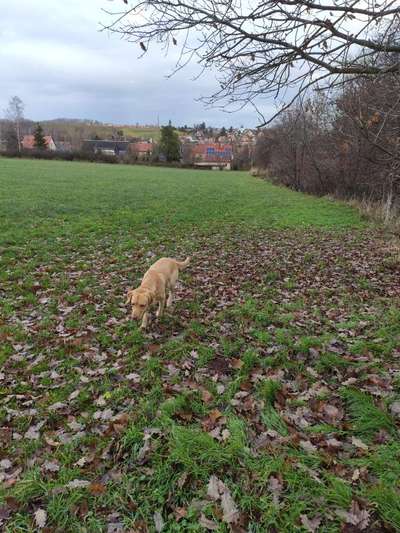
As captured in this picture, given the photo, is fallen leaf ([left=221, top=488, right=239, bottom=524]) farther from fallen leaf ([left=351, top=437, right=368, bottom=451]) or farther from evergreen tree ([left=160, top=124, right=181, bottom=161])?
evergreen tree ([left=160, top=124, right=181, bottom=161])

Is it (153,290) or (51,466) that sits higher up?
(153,290)

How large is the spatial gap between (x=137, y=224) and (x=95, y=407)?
1078 centimetres

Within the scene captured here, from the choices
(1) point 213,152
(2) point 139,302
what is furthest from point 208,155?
(2) point 139,302

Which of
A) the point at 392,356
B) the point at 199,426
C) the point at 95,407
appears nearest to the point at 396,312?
the point at 392,356

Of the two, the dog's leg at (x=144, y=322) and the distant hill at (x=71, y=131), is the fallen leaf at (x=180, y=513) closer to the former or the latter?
the dog's leg at (x=144, y=322)

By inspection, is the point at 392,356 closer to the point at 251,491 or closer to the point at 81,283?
the point at 251,491

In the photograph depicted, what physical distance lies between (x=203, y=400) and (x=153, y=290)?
7.09 ft

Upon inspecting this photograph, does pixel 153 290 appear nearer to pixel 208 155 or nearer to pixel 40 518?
pixel 40 518

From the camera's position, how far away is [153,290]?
18.8ft

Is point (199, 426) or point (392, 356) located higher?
point (392, 356)

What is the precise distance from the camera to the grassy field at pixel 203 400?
9.18 ft

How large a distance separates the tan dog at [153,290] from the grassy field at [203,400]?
12.6 inches

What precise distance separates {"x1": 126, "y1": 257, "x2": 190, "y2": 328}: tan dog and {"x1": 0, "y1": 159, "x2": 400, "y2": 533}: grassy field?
0.32 m

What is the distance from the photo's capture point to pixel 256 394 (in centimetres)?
410
